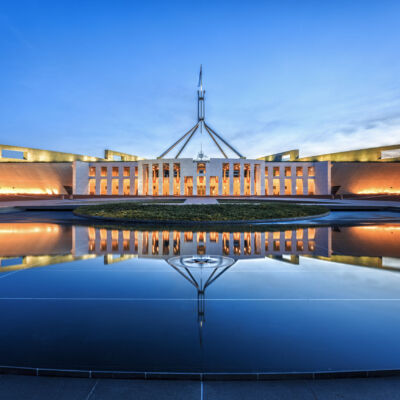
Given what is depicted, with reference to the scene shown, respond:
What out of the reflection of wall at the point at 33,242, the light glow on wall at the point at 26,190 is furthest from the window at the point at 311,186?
the reflection of wall at the point at 33,242

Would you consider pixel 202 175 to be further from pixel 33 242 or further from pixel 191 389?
pixel 191 389

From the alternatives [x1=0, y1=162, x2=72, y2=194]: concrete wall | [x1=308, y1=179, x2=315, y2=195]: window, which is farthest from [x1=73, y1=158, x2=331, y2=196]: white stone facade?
[x1=0, y1=162, x2=72, y2=194]: concrete wall

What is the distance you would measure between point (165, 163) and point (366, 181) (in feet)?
104

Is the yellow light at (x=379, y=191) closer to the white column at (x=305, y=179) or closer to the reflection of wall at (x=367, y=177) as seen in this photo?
the reflection of wall at (x=367, y=177)

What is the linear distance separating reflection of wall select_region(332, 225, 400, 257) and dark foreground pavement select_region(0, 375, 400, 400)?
16.0 feet

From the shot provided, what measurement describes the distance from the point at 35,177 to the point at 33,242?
137 ft

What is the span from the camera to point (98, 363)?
7.49ft

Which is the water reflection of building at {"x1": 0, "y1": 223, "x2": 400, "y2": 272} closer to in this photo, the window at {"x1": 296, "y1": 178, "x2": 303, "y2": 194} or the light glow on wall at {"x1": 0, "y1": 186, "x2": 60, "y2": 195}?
the window at {"x1": 296, "y1": 178, "x2": 303, "y2": 194}

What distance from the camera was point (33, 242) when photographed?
7.78m

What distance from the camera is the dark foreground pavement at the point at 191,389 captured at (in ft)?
6.35

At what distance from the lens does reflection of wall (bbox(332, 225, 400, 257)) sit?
255 inches

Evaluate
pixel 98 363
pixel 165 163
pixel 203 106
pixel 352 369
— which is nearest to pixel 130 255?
pixel 98 363

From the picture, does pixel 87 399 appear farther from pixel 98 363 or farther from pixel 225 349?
pixel 225 349

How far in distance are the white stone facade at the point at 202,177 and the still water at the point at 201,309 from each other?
32.9 m
